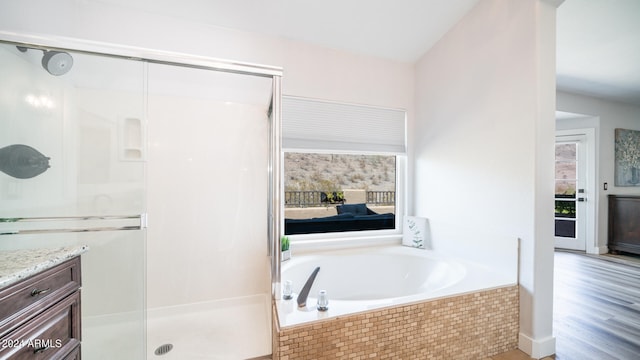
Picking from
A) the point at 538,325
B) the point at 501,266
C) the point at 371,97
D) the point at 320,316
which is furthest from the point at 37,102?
the point at 538,325

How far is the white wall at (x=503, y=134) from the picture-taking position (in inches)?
68.5

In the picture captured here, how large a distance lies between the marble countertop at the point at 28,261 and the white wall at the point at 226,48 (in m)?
1.06

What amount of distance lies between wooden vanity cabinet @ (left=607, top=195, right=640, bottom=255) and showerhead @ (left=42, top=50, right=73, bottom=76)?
6.61m

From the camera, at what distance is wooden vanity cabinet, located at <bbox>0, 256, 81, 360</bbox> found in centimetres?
86

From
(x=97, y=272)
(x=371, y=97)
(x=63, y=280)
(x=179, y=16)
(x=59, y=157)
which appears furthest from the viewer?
(x=371, y=97)

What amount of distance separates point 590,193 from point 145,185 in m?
5.89

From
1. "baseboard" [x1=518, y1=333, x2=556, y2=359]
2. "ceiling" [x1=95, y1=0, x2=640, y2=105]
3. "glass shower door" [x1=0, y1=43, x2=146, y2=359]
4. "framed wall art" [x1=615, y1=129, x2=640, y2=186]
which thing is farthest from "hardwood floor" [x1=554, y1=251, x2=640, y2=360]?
"glass shower door" [x1=0, y1=43, x2=146, y2=359]

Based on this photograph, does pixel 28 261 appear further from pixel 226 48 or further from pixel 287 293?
pixel 226 48

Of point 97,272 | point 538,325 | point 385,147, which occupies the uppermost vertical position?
point 385,147

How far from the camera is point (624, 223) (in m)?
3.86

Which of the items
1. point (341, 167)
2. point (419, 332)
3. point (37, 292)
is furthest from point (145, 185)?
point (419, 332)

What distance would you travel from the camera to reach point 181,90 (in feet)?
7.27

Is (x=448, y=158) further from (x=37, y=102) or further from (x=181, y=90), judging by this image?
(x=37, y=102)

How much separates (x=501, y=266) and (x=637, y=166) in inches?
173
